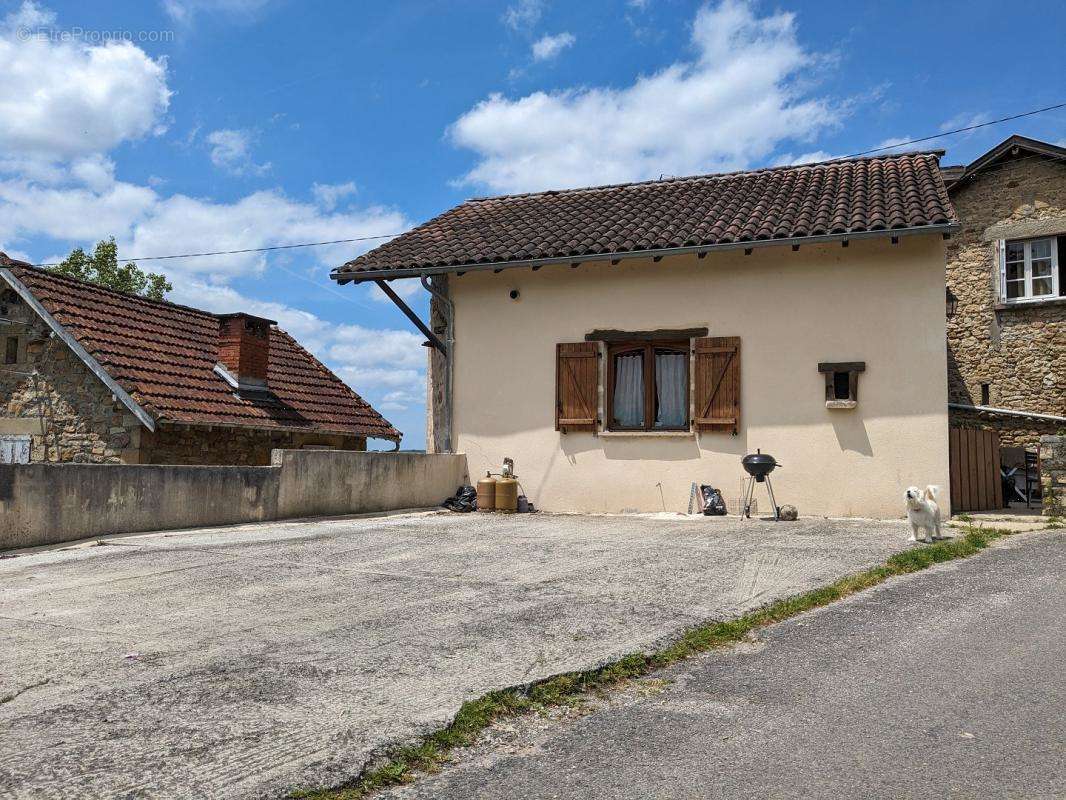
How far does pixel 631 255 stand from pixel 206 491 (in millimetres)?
6035

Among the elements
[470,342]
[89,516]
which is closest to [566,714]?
[89,516]

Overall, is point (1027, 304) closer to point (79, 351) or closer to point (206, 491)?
point (206, 491)

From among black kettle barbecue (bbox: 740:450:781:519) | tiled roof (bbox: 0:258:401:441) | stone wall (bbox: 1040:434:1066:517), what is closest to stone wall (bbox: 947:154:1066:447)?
stone wall (bbox: 1040:434:1066:517)

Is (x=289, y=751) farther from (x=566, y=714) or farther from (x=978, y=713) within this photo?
(x=978, y=713)

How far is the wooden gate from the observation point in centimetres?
1142

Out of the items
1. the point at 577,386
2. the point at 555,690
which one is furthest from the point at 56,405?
the point at 555,690

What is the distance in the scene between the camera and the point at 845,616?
506 cm

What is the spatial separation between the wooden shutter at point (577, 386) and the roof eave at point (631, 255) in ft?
4.06

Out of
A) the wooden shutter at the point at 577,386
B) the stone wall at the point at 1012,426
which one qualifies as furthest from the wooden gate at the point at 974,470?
the wooden shutter at the point at 577,386

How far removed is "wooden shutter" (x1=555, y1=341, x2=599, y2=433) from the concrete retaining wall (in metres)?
1.77

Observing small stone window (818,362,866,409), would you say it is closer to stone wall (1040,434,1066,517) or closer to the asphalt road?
stone wall (1040,434,1066,517)

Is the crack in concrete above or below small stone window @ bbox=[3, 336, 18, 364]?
below

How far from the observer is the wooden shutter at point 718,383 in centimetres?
1159

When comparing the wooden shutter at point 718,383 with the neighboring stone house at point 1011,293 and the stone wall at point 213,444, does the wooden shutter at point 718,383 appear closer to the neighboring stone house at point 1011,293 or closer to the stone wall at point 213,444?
the neighboring stone house at point 1011,293
